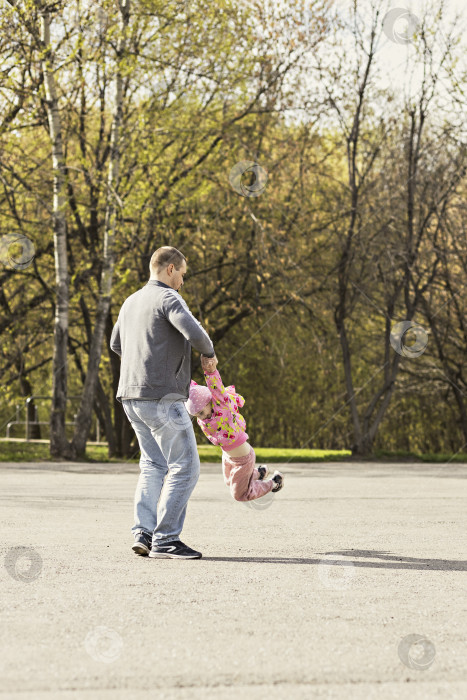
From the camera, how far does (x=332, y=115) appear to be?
65.9 feet

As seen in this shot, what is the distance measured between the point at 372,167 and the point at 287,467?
7.05 meters

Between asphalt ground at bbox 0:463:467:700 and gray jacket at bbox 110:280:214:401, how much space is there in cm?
100

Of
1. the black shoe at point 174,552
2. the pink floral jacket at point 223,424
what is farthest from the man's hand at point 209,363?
the black shoe at point 174,552

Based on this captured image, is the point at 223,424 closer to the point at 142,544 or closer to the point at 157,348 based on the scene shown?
the point at 157,348

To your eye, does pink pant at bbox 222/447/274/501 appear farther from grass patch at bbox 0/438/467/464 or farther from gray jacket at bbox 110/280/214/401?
grass patch at bbox 0/438/467/464

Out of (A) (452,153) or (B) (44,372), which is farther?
(B) (44,372)

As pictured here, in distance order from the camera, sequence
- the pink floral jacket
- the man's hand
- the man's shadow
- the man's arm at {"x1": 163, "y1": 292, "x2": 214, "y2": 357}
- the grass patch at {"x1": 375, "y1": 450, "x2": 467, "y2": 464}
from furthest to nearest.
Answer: the grass patch at {"x1": 375, "y1": 450, "x2": 467, "y2": 464} → the pink floral jacket → the man's hand → the man's arm at {"x1": 163, "y1": 292, "x2": 214, "y2": 357} → the man's shadow

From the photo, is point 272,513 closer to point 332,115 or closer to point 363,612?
point 363,612

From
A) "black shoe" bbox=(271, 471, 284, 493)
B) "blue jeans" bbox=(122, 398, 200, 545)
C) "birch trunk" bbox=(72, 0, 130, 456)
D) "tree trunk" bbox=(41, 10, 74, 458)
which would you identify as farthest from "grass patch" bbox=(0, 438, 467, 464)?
"blue jeans" bbox=(122, 398, 200, 545)

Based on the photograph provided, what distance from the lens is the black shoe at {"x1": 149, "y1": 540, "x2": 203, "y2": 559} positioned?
628cm

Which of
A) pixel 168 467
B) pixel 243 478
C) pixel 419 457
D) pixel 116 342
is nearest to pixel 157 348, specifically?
pixel 116 342

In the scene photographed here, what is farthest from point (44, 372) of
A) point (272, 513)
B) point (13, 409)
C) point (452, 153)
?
point (272, 513)

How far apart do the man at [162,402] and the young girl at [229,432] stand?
0.54 meters

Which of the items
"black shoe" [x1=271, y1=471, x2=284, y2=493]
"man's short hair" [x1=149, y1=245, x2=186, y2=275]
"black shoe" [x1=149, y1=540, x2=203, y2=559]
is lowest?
"black shoe" [x1=149, y1=540, x2=203, y2=559]
